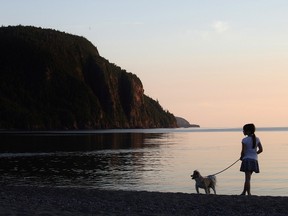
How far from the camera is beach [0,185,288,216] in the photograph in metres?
15.9

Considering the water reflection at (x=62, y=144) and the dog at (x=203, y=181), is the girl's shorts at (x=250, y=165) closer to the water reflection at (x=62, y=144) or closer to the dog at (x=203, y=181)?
the dog at (x=203, y=181)

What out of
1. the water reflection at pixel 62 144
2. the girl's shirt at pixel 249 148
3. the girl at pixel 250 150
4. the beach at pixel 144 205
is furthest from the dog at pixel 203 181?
the water reflection at pixel 62 144

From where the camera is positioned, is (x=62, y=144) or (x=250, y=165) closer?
(x=250, y=165)

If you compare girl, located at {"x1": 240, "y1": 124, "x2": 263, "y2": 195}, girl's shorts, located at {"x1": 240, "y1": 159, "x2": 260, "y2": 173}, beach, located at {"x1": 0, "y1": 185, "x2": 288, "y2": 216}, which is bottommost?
beach, located at {"x1": 0, "y1": 185, "x2": 288, "y2": 216}

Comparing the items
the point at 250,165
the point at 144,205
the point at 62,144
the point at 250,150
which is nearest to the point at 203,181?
the point at 250,165

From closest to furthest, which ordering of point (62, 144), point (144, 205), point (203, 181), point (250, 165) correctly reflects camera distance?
point (144, 205)
point (250, 165)
point (203, 181)
point (62, 144)

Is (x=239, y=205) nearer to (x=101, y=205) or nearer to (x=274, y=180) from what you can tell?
(x=101, y=205)

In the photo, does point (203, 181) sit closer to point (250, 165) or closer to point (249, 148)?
point (250, 165)

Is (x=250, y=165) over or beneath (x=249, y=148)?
beneath

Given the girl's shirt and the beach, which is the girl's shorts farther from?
the beach

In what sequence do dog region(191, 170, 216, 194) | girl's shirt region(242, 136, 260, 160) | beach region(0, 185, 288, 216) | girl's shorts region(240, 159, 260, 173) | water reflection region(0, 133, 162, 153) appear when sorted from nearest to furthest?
beach region(0, 185, 288, 216) < girl's shirt region(242, 136, 260, 160) < girl's shorts region(240, 159, 260, 173) < dog region(191, 170, 216, 194) < water reflection region(0, 133, 162, 153)

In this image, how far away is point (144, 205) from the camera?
A: 1747cm

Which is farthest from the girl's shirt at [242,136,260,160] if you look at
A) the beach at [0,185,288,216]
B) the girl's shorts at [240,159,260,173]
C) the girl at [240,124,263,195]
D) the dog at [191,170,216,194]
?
the dog at [191,170,216,194]

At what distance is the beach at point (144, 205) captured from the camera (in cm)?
1588
